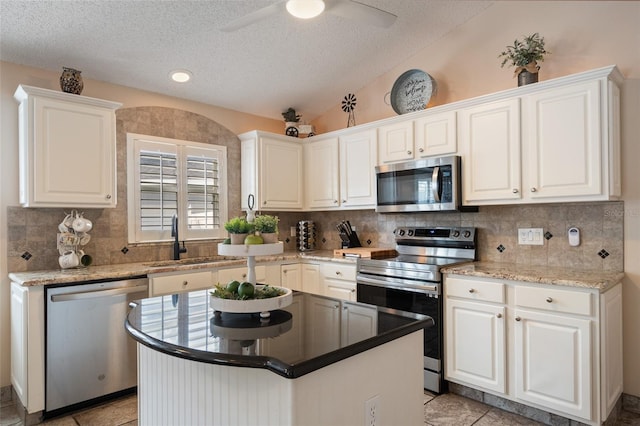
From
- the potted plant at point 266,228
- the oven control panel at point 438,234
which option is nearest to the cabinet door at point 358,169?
the oven control panel at point 438,234

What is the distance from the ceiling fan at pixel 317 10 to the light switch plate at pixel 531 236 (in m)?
1.88

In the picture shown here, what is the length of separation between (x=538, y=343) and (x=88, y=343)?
9.68ft

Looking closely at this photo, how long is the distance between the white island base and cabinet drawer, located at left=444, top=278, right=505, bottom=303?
49.1 inches

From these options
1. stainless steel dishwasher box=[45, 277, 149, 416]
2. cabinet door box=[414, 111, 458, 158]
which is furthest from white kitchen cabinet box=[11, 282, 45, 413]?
cabinet door box=[414, 111, 458, 158]

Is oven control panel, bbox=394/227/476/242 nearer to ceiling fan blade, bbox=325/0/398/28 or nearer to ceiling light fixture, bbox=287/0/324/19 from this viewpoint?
ceiling fan blade, bbox=325/0/398/28

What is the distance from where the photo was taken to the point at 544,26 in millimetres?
2955

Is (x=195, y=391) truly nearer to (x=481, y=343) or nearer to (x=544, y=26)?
(x=481, y=343)

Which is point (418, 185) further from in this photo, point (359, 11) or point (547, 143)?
point (359, 11)

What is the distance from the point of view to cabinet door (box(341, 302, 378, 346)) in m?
1.34

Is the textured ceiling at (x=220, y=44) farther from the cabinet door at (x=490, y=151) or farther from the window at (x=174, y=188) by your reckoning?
the cabinet door at (x=490, y=151)

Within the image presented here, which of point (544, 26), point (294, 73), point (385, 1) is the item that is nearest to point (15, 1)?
point (294, 73)

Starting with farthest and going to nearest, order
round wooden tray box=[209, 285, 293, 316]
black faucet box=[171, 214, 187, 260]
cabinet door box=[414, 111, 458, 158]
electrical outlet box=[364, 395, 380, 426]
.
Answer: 1. black faucet box=[171, 214, 187, 260]
2. cabinet door box=[414, 111, 458, 158]
3. round wooden tray box=[209, 285, 293, 316]
4. electrical outlet box=[364, 395, 380, 426]

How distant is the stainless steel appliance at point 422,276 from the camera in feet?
9.43

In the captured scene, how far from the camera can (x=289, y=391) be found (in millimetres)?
1121
